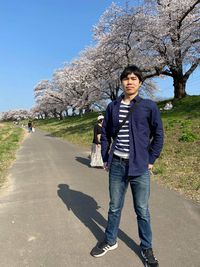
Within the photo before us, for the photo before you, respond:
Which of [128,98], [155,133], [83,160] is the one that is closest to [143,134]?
[155,133]

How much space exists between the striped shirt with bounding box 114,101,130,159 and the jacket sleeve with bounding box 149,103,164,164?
31cm

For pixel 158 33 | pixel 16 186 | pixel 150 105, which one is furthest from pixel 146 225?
pixel 158 33

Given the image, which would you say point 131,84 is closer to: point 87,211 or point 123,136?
point 123,136

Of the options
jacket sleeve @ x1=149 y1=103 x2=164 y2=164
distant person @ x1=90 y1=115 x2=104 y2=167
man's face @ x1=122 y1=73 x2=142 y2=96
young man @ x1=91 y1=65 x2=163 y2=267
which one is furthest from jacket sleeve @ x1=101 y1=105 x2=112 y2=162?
distant person @ x1=90 y1=115 x2=104 y2=167

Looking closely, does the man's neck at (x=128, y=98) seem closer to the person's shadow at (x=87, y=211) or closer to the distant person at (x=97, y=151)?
the person's shadow at (x=87, y=211)

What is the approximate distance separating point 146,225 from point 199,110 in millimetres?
15816

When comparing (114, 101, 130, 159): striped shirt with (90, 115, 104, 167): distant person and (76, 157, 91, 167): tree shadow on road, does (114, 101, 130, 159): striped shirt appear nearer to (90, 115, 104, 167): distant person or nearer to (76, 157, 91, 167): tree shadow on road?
(90, 115, 104, 167): distant person

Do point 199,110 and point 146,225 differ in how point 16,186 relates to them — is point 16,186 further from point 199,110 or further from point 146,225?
point 199,110

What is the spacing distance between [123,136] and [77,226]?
6.66 feet

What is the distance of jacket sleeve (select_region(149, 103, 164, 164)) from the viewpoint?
12.7ft

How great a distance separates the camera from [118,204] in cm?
416

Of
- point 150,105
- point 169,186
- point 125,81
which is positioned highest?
point 125,81

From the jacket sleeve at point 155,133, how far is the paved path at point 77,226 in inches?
52.3

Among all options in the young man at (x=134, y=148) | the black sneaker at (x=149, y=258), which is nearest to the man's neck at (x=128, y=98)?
the young man at (x=134, y=148)
